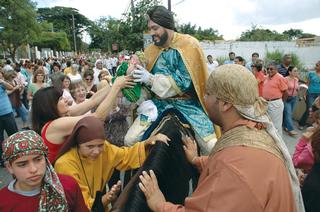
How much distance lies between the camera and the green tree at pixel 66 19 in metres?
90.8

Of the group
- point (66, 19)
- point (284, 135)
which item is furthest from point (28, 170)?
point (66, 19)

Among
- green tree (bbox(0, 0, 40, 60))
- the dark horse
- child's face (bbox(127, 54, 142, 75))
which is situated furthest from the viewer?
green tree (bbox(0, 0, 40, 60))

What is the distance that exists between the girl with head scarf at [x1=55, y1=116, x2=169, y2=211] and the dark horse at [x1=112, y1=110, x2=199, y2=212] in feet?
0.54

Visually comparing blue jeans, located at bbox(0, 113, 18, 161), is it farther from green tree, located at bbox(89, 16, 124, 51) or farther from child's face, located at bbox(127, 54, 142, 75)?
green tree, located at bbox(89, 16, 124, 51)

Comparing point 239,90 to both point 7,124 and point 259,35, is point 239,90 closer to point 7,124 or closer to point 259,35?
point 7,124

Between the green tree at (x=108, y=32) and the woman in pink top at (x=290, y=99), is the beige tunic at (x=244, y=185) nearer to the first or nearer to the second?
the woman in pink top at (x=290, y=99)

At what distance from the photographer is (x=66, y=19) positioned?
9562 cm

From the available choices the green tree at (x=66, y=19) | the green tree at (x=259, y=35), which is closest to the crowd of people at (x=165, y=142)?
the green tree at (x=259, y=35)

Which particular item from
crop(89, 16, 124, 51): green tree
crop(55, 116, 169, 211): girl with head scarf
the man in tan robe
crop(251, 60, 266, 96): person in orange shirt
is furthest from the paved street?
crop(89, 16, 124, 51): green tree

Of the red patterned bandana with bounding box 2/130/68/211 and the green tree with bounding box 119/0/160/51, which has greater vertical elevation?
the green tree with bounding box 119/0/160/51

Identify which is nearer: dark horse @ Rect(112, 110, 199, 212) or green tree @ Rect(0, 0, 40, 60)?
dark horse @ Rect(112, 110, 199, 212)

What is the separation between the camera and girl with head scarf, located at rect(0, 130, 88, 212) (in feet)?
6.28

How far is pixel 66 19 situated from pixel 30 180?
3943 inches

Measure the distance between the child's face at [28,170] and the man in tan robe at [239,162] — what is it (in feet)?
1.96
